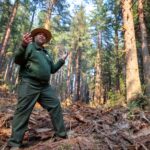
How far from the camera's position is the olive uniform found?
540 centimetres

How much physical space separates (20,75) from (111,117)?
2.67m

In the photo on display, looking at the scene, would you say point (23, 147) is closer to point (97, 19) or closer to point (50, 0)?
point (50, 0)

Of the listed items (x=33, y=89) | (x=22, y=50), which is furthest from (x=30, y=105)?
(x=22, y=50)

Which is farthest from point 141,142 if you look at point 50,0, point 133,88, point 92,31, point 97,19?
point 92,31

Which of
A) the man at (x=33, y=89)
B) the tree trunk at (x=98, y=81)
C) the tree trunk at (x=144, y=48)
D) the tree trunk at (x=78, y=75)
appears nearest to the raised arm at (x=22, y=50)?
the man at (x=33, y=89)

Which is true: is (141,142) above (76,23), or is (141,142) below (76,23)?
below

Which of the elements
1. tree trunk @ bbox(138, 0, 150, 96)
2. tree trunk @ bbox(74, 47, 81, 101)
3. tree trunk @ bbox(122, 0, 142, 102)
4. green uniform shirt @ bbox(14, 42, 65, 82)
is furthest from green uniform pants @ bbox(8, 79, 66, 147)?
tree trunk @ bbox(74, 47, 81, 101)

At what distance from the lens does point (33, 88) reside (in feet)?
18.3

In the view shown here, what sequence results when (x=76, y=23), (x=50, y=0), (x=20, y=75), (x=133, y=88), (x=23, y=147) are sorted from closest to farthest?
(x=23, y=147)
(x=20, y=75)
(x=133, y=88)
(x=50, y=0)
(x=76, y=23)

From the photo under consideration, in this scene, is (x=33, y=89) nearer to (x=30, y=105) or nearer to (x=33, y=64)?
(x=30, y=105)

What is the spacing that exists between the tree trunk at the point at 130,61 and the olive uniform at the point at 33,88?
185 inches

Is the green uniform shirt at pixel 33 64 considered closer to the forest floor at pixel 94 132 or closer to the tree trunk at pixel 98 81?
the forest floor at pixel 94 132

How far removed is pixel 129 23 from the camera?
11328mm

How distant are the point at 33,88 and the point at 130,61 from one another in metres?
5.89
